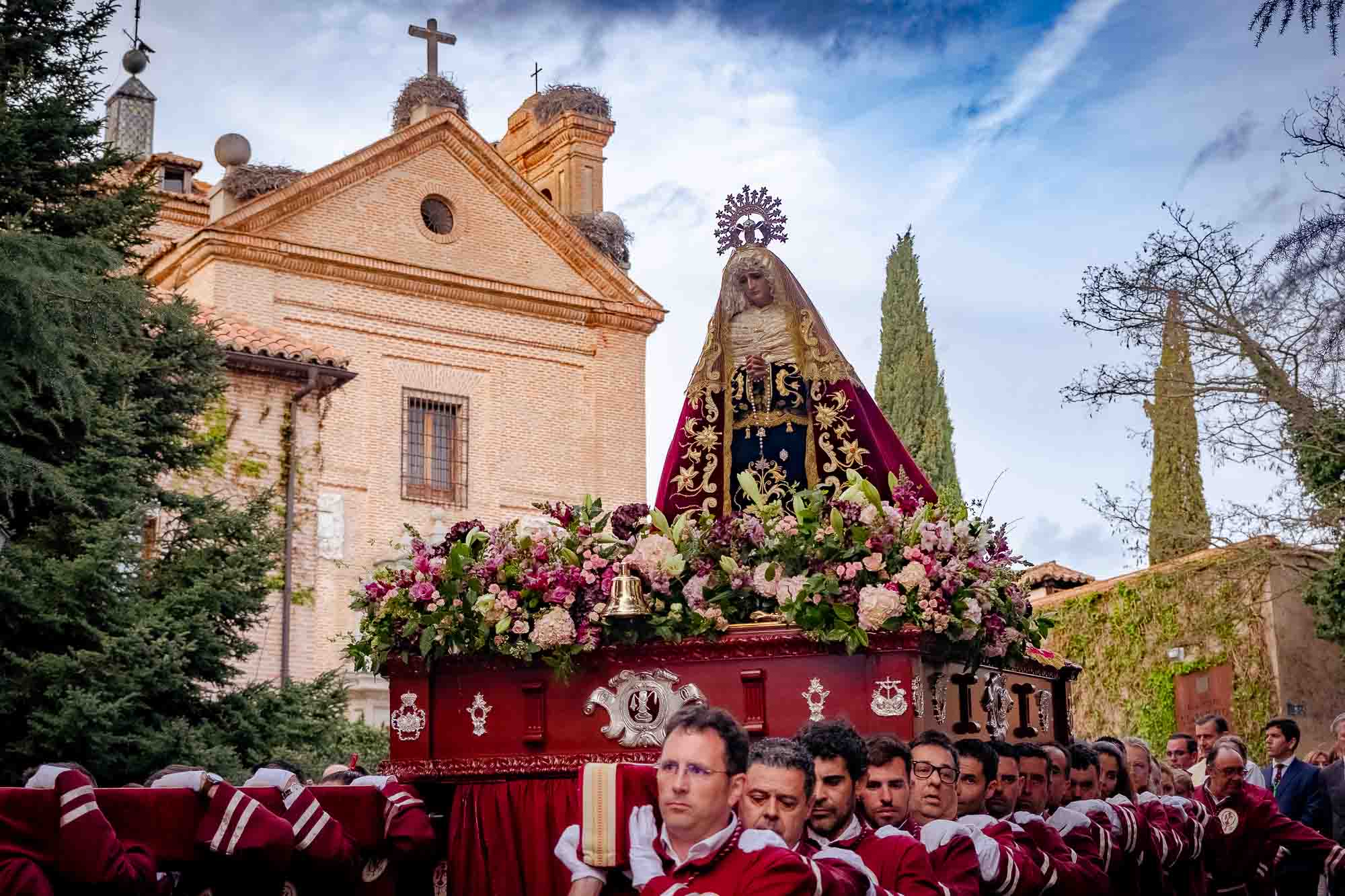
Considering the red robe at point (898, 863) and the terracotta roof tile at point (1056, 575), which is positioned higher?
the terracotta roof tile at point (1056, 575)

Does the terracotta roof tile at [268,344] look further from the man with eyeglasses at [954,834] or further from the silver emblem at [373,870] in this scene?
the man with eyeglasses at [954,834]

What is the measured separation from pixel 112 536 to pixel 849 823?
35.8ft

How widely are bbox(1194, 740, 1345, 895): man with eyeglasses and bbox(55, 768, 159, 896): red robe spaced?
643 centimetres

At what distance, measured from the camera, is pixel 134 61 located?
3234 cm

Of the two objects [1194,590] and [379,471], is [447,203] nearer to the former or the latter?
[379,471]

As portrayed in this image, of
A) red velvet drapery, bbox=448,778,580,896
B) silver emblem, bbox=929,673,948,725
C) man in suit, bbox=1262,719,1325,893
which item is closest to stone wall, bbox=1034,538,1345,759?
man in suit, bbox=1262,719,1325,893

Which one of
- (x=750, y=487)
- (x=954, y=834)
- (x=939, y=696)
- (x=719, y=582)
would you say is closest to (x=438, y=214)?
(x=750, y=487)

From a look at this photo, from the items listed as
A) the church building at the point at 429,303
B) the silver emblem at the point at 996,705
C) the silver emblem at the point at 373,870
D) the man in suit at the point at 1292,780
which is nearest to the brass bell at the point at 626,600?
the silver emblem at the point at 373,870

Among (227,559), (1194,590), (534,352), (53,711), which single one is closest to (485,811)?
(53,711)

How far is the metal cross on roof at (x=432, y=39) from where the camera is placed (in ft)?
105

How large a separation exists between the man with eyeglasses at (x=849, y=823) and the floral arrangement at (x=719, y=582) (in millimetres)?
1541

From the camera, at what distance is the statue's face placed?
9156mm

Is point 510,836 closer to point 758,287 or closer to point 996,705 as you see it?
point 996,705

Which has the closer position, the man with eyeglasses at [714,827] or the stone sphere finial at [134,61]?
the man with eyeglasses at [714,827]
